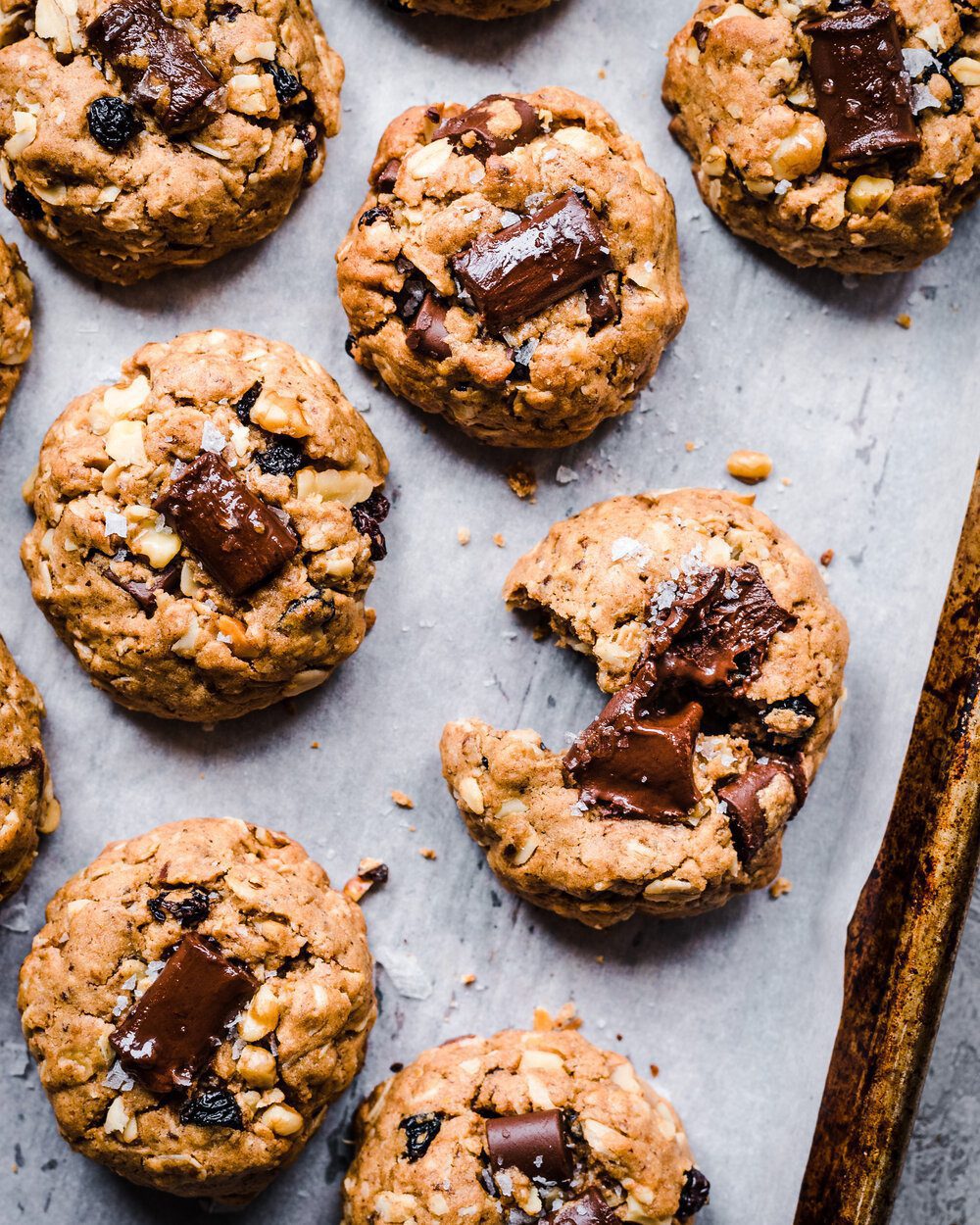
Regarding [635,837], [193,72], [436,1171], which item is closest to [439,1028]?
[436,1171]

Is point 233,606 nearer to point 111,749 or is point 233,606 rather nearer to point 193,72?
point 111,749

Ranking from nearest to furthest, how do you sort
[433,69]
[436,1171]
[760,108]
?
[436,1171]
[760,108]
[433,69]

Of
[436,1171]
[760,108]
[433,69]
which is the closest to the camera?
[436,1171]

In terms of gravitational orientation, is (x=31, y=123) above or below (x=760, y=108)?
above

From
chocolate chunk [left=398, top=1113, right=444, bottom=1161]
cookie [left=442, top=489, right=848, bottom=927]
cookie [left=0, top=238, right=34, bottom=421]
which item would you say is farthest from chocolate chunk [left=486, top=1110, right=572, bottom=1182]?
cookie [left=0, top=238, right=34, bottom=421]

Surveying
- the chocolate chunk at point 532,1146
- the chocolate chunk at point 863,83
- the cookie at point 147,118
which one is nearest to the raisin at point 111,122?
the cookie at point 147,118

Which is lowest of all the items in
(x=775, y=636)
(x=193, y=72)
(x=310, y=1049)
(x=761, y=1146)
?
(x=761, y=1146)
